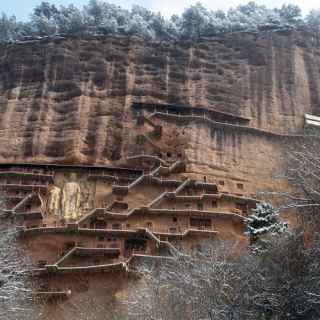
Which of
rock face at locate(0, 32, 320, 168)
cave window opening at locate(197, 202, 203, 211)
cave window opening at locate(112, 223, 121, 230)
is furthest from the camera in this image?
rock face at locate(0, 32, 320, 168)

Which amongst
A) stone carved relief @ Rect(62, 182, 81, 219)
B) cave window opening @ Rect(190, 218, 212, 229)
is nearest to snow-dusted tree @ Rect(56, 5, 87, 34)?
stone carved relief @ Rect(62, 182, 81, 219)

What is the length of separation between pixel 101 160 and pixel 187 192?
623 centimetres

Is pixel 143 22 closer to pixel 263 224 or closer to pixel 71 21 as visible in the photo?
pixel 71 21

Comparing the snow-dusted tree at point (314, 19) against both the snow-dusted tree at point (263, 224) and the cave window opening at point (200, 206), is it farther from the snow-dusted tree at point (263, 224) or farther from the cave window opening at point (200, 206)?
the snow-dusted tree at point (263, 224)

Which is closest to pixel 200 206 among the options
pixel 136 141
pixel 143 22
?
pixel 136 141

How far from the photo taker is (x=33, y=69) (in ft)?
155

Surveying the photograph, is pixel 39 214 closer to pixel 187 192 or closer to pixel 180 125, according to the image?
pixel 187 192

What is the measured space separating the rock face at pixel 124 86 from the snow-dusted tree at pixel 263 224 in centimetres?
1539

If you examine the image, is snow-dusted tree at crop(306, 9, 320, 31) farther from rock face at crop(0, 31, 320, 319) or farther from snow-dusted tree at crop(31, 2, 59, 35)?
snow-dusted tree at crop(31, 2, 59, 35)

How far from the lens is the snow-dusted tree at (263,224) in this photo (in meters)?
25.5

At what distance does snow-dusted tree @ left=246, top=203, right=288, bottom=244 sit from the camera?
1005 inches

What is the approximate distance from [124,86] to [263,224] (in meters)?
22.2

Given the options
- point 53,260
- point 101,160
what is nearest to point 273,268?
point 53,260

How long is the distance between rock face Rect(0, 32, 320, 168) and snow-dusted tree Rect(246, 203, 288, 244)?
50.5 feet
